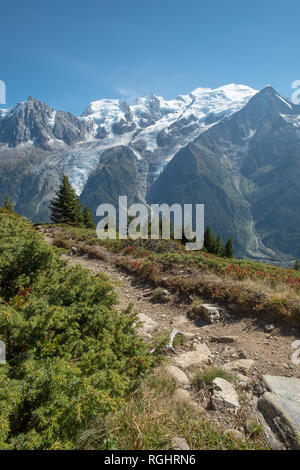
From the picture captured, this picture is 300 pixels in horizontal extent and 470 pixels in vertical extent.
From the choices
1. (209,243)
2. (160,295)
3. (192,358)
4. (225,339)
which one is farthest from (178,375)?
(209,243)

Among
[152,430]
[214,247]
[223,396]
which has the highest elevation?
[152,430]

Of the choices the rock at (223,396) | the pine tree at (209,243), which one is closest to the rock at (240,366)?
the rock at (223,396)

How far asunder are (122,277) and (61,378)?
8.91 meters

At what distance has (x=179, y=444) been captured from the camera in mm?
2816

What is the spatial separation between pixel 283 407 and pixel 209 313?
12.6 feet

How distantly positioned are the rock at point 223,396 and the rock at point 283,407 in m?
0.43

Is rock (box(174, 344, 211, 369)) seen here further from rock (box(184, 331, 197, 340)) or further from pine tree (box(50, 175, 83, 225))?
pine tree (box(50, 175, 83, 225))

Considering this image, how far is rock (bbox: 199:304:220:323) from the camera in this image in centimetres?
752

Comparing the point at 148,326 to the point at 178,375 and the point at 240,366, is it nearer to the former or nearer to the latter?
the point at 178,375

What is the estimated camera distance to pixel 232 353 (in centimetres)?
599

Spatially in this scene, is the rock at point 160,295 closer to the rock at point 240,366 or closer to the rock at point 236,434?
the rock at point 240,366

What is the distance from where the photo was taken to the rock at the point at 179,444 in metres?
2.77

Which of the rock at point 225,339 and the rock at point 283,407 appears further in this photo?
the rock at point 225,339

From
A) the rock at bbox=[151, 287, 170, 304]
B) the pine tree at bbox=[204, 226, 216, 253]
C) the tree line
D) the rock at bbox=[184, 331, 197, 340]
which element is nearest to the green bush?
the rock at bbox=[184, 331, 197, 340]
